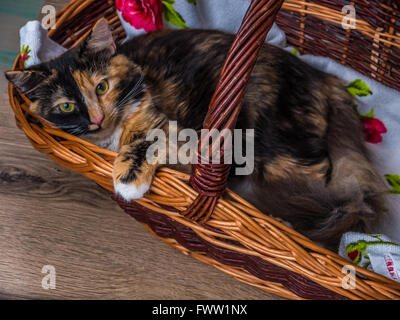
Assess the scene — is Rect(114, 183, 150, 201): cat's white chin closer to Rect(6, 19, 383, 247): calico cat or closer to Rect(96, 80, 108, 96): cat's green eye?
Rect(6, 19, 383, 247): calico cat

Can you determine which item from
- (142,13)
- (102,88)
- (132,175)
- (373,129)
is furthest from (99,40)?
(373,129)

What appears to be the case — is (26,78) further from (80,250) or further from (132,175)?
(80,250)

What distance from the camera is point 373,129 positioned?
1.35 meters

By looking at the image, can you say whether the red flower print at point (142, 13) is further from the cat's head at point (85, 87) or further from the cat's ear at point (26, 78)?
the cat's ear at point (26, 78)

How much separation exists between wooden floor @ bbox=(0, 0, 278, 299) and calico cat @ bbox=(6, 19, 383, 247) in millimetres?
236

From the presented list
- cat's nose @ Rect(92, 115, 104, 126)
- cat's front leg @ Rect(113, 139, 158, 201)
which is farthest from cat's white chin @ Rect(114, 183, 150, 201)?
cat's nose @ Rect(92, 115, 104, 126)

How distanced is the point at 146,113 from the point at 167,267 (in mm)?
401

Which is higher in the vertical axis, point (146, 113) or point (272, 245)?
point (146, 113)

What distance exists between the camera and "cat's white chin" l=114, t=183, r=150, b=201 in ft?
2.79

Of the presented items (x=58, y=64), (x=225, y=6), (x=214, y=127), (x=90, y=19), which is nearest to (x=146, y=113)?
(x=58, y=64)

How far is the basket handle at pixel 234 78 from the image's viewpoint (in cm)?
64

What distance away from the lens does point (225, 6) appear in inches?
60.4

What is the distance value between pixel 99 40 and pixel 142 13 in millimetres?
467
